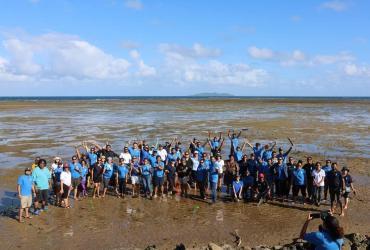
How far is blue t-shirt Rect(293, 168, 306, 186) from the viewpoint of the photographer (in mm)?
14945

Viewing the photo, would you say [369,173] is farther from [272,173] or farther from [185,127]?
[185,127]

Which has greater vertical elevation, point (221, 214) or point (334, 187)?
point (334, 187)

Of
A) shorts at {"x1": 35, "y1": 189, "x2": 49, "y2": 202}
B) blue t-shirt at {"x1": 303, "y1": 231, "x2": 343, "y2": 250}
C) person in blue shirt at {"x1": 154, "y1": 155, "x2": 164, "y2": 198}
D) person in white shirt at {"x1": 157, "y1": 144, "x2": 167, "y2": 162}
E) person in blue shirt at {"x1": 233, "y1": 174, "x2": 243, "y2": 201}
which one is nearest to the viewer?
blue t-shirt at {"x1": 303, "y1": 231, "x2": 343, "y2": 250}

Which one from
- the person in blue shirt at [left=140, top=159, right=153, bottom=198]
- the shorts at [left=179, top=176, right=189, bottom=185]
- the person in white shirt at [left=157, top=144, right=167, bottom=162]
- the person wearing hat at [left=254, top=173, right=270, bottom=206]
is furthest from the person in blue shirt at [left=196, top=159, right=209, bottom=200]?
the person in white shirt at [left=157, top=144, right=167, bottom=162]

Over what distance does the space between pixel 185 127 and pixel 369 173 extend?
22926mm

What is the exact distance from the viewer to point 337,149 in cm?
2695

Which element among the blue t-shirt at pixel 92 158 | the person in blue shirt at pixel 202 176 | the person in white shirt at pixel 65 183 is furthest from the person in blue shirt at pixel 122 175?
the person in blue shirt at pixel 202 176

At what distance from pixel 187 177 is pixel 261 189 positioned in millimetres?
2889

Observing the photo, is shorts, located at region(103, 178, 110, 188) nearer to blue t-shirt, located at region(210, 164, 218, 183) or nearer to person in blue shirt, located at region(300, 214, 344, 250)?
blue t-shirt, located at region(210, 164, 218, 183)

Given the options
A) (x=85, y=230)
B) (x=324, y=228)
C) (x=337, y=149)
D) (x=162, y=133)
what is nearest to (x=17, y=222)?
(x=85, y=230)

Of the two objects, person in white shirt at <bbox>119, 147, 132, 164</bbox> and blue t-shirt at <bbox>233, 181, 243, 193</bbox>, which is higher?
person in white shirt at <bbox>119, 147, 132, 164</bbox>

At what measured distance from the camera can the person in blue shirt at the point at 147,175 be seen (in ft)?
51.1

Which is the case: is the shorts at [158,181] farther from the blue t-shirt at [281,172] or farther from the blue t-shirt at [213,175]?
the blue t-shirt at [281,172]

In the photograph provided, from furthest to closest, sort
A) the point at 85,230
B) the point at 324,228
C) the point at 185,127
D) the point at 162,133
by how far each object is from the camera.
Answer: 1. the point at 185,127
2. the point at 162,133
3. the point at 85,230
4. the point at 324,228
